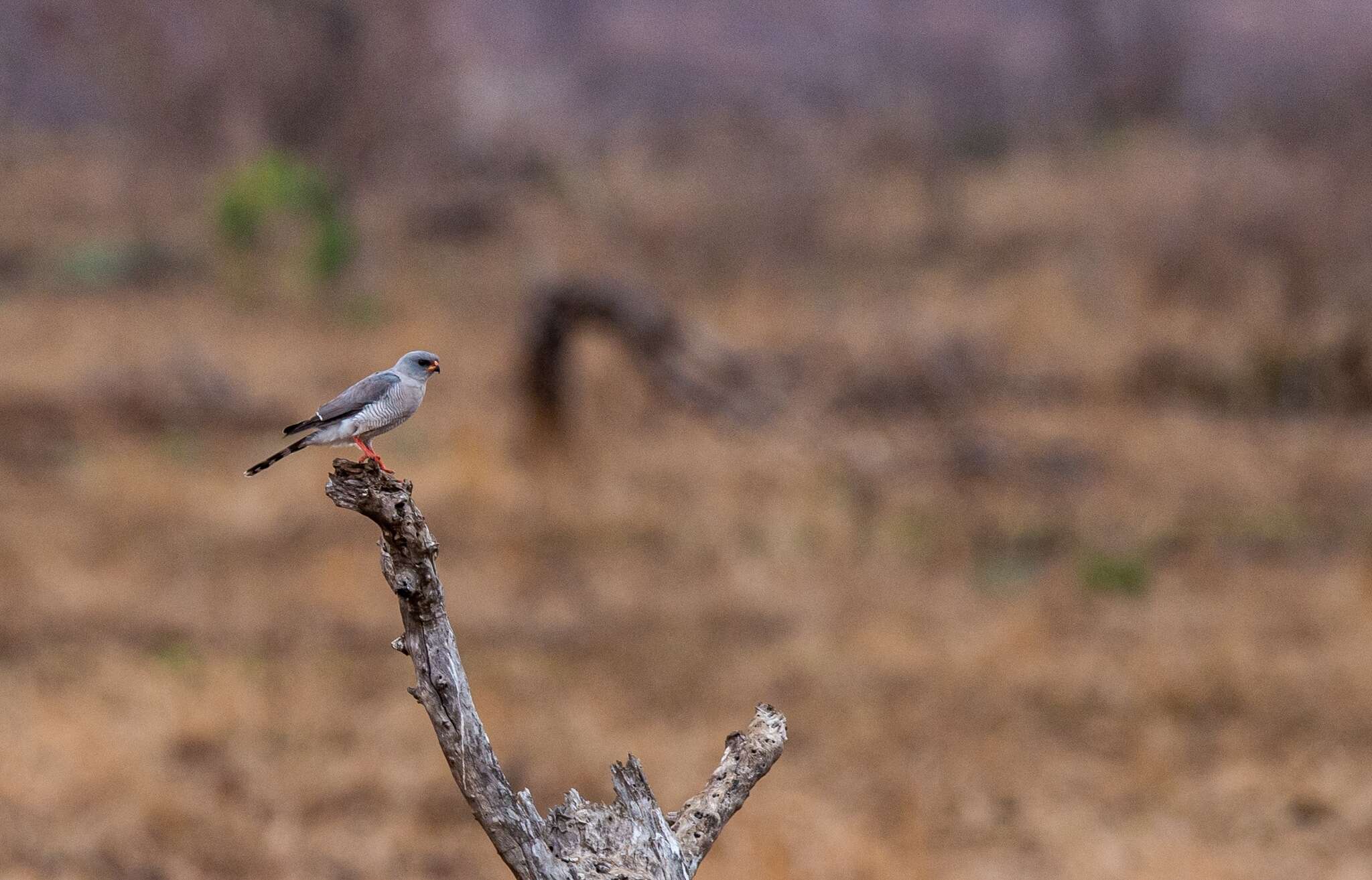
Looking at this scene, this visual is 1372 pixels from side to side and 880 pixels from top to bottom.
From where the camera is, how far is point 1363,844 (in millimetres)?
6477

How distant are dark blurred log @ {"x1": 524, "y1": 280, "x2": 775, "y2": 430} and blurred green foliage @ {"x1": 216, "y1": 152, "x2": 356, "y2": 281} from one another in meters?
6.31

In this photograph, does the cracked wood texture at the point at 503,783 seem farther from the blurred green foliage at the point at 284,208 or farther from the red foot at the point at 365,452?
the blurred green foliage at the point at 284,208

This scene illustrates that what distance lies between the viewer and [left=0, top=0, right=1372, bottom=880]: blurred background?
6.97 m

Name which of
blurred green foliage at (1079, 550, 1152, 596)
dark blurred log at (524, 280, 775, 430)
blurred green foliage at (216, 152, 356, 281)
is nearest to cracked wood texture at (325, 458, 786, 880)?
blurred green foliage at (1079, 550, 1152, 596)

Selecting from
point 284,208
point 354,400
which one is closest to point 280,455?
point 354,400

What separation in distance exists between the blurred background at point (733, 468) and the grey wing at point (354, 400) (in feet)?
13.9

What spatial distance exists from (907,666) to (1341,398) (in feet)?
24.0

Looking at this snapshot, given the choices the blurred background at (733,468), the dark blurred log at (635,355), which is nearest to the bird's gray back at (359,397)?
the blurred background at (733,468)

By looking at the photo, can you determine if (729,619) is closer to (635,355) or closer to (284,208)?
(635,355)

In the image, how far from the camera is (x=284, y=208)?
17.1 meters

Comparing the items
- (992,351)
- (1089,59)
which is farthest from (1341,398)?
(1089,59)

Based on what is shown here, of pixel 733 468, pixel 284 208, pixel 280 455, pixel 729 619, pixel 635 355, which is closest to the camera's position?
pixel 280 455

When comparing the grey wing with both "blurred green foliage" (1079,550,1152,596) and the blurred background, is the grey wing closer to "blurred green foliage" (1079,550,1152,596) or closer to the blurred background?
the blurred background

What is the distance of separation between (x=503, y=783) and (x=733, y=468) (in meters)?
9.23
